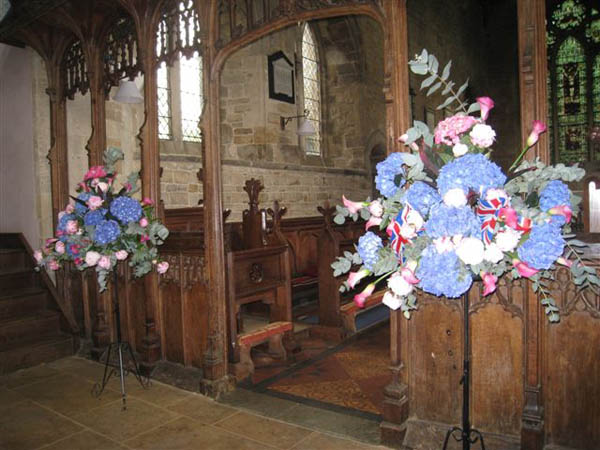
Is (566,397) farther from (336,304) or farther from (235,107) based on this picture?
(235,107)

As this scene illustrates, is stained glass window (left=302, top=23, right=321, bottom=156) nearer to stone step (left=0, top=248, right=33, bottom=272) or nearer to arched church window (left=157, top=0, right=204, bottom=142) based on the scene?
arched church window (left=157, top=0, right=204, bottom=142)

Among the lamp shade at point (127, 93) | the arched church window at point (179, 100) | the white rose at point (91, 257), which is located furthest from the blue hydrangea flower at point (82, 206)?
the arched church window at point (179, 100)

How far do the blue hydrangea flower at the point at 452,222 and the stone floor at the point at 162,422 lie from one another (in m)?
1.72

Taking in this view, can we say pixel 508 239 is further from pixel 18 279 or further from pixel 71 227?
pixel 18 279

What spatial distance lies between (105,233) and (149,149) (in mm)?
1078

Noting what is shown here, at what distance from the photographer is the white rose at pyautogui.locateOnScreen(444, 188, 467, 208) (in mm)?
1604

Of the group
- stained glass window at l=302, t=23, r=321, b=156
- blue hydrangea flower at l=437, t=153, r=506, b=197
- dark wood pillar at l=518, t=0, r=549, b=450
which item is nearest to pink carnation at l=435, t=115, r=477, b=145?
blue hydrangea flower at l=437, t=153, r=506, b=197

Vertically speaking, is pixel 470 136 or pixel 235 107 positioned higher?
pixel 235 107

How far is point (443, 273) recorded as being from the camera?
1647 mm

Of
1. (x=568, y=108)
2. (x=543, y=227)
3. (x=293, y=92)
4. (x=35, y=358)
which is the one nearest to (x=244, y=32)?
(x=543, y=227)

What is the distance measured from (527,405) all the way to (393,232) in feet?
4.63

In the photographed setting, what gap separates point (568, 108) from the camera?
14773mm

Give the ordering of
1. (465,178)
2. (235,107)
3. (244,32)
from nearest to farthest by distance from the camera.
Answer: (465,178)
(244,32)
(235,107)

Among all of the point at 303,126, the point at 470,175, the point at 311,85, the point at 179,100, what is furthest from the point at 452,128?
the point at 311,85
